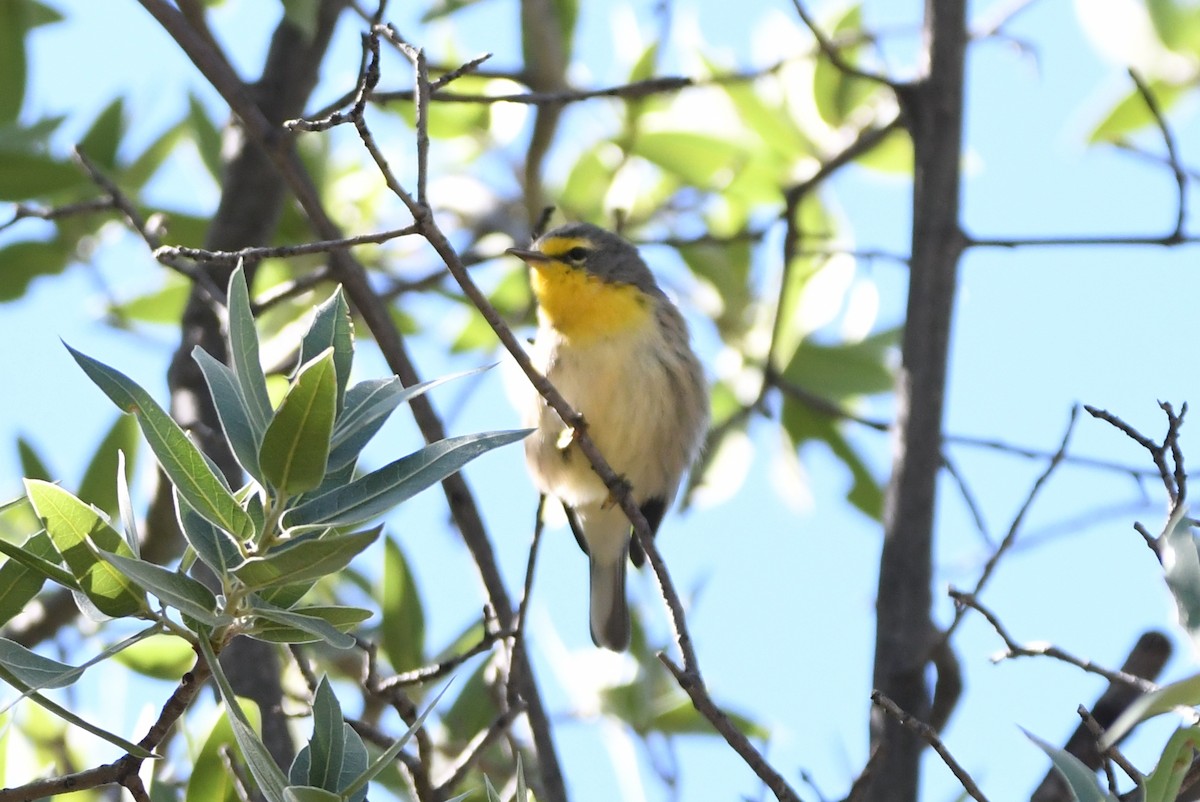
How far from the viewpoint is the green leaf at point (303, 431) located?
195 cm

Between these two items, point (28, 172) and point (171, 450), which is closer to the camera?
point (171, 450)

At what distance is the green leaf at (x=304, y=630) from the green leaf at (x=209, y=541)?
0.10m

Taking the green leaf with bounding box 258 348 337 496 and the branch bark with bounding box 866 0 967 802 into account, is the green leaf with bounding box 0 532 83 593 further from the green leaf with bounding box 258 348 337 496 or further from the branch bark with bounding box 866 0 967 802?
the branch bark with bounding box 866 0 967 802

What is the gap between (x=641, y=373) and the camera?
16.1 ft

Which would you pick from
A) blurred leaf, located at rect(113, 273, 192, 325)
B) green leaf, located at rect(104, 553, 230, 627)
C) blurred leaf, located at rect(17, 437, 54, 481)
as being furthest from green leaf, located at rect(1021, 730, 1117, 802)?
blurred leaf, located at rect(113, 273, 192, 325)

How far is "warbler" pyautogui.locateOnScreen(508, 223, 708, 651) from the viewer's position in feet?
16.1

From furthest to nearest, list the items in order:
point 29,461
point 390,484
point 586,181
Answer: point 586,181
point 29,461
point 390,484

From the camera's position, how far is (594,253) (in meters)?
5.24

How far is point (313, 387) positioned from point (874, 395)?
358 centimetres

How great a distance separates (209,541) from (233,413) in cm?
21

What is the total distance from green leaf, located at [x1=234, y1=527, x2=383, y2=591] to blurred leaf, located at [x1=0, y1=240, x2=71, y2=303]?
3235 mm

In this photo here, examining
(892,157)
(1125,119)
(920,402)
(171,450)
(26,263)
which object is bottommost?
(171,450)

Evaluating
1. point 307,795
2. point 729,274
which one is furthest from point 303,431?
point 729,274

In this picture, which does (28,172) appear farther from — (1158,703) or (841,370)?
(1158,703)
